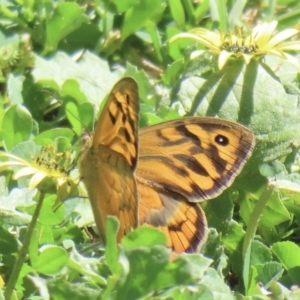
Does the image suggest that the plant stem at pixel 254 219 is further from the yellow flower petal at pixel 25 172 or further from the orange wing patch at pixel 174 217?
the yellow flower petal at pixel 25 172

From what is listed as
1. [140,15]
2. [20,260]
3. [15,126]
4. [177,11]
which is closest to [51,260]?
[20,260]

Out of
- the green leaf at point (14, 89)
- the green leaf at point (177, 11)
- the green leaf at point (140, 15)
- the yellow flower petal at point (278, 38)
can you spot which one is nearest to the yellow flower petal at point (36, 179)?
the green leaf at point (14, 89)

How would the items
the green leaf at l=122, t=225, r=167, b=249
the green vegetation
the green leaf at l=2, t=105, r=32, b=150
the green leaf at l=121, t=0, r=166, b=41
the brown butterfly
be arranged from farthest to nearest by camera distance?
the green leaf at l=121, t=0, r=166, b=41
the green leaf at l=2, t=105, r=32, b=150
the brown butterfly
the green vegetation
the green leaf at l=122, t=225, r=167, b=249

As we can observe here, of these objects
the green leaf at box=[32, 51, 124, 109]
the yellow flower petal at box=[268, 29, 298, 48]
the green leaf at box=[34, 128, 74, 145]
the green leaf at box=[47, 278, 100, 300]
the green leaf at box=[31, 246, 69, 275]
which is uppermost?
the yellow flower petal at box=[268, 29, 298, 48]

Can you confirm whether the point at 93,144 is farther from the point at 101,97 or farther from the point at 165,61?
the point at 165,61

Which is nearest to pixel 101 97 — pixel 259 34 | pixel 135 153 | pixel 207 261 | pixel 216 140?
pixel 259 34

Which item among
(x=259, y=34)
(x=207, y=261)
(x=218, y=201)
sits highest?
(x=259, y=34)

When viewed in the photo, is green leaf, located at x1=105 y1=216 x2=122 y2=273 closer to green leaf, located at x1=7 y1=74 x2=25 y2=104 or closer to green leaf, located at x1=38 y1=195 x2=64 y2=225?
green leaf, located at x1=38 y1=195 x2=64 y2=225

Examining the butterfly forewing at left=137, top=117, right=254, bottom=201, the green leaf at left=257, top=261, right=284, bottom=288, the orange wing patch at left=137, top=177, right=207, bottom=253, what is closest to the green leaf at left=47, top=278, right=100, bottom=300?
the orange wing patch at left=137, top=177, right=207, bottom=253

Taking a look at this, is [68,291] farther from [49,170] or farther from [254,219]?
[254,219]
